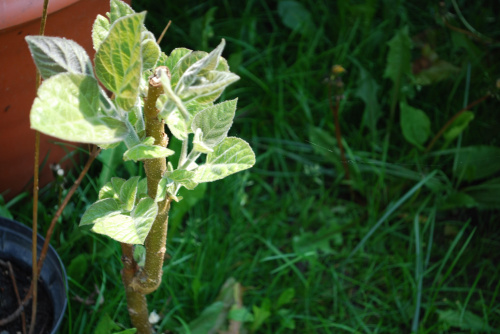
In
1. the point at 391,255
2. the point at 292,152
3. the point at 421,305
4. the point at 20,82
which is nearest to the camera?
the point at 20,82

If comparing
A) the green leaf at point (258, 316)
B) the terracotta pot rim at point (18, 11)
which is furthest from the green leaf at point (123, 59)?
the green leaf at point (258, 316)

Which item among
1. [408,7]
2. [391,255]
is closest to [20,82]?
[391,255]

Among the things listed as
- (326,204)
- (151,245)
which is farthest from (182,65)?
(326,204)

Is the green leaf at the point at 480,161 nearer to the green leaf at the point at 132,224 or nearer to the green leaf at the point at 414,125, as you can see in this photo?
the green leaf at the point at 414,125

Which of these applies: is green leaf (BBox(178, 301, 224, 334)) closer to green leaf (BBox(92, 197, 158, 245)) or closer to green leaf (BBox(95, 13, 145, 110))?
green leaf (BBox(92, 197, 158, 245))

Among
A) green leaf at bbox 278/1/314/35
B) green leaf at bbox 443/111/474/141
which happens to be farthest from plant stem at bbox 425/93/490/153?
green leaf at bbox 278/1/314/35

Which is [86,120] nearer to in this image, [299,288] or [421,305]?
[299,288]
